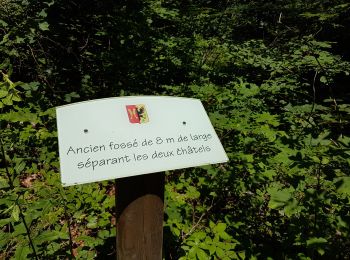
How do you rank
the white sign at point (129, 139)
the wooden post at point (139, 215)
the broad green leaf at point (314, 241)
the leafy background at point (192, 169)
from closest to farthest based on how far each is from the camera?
the white sign at point (129, 139)
the wooden post at point (139, 215)
the broad green leaf at point (314, 241)
the leafy background at point (192, 169)

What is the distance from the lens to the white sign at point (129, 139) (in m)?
1.28

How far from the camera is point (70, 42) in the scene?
15.0 feet

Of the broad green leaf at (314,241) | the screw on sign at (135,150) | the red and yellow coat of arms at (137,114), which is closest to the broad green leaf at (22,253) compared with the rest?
the screw on sign at (135,150)

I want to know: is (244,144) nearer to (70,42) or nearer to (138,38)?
(138,38)

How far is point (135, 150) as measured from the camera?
1371 mm

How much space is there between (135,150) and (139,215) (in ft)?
1.11

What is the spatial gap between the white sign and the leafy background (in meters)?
0.34

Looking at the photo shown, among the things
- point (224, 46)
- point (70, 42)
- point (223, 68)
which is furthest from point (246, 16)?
point (70, 42)

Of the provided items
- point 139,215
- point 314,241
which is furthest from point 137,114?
point 314,241

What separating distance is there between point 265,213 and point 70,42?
11.8 feet

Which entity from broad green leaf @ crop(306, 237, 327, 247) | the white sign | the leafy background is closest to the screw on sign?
the white sign

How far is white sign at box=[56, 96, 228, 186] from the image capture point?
128 cm

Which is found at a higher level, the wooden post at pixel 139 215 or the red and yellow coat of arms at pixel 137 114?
the red and yellow coat of arms at pixel 137 114

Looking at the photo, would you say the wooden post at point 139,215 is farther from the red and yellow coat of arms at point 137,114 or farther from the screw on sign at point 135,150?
the red and yellow coat of arms at point 137,114
